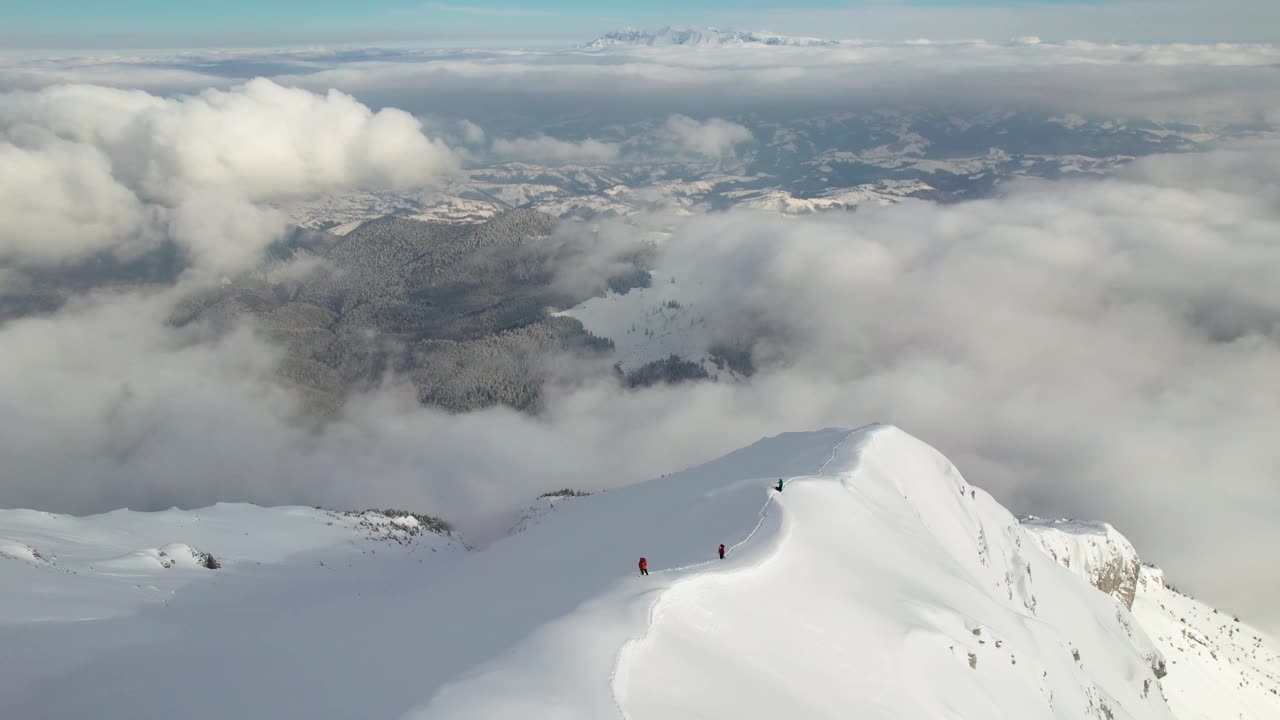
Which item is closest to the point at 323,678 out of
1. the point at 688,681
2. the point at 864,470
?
the point at 688,681

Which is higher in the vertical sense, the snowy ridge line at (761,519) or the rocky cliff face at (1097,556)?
the snowy ridge line at (761,519)

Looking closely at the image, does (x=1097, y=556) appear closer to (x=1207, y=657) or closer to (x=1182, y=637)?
(x=1182, y=637)

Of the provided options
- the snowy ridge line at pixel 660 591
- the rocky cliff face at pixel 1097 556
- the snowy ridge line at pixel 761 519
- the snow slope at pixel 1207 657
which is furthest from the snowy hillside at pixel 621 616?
the snow slope at pixel 1207 657

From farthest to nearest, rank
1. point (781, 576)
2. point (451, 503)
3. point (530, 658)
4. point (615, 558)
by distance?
point (451, 503)
point (615, 558)
point (781, 576)
point (530, 658)

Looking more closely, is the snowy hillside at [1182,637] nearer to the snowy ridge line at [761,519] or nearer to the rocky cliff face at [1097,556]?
the rocky cliff face at [1097,556]

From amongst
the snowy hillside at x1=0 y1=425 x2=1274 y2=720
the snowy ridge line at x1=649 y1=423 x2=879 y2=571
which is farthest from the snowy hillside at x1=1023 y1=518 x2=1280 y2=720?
the snowy ridge line at x1=649 y1=423 x2=879 y2=571

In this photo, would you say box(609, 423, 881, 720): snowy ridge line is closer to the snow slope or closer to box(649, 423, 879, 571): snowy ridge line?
box(649, 423, 879, 571): snowy ridge line

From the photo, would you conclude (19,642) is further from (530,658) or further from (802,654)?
(802,654)

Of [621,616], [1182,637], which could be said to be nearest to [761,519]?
[621,616]
